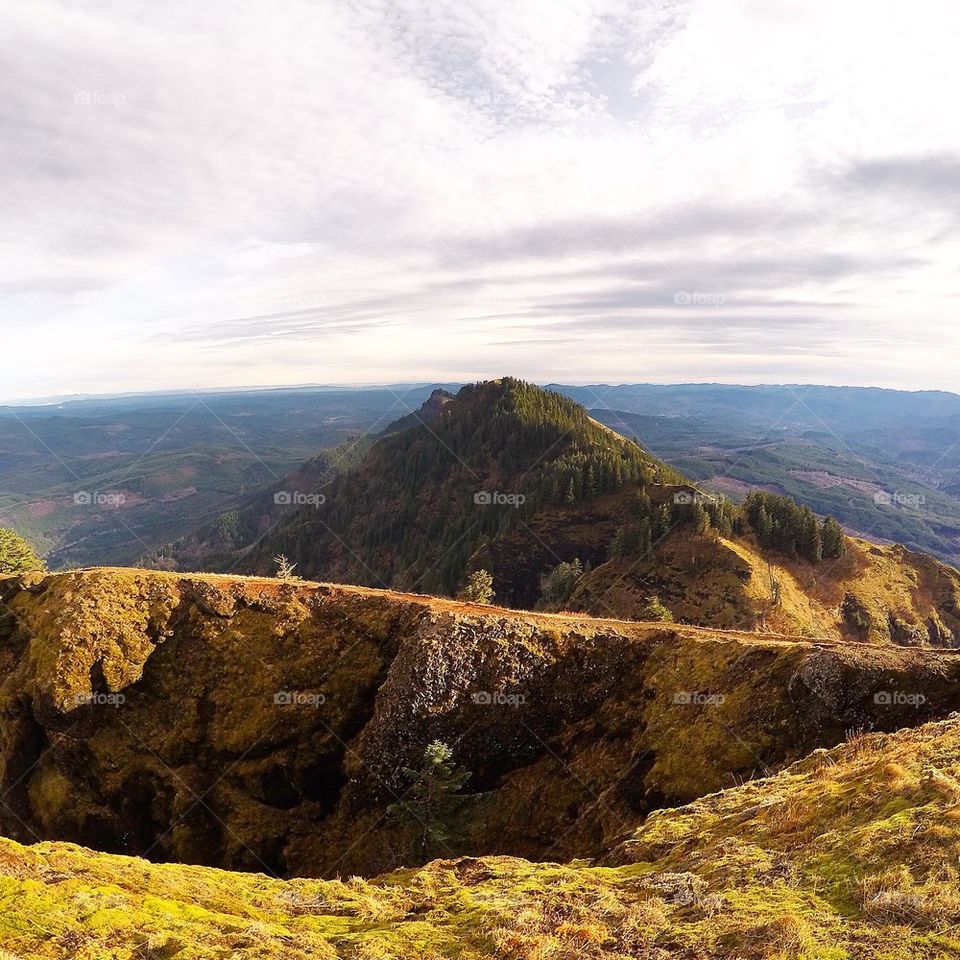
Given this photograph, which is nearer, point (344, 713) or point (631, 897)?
point (631, 897)

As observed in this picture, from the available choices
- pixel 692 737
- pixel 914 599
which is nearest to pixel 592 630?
pixel 692 737

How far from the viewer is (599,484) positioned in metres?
146

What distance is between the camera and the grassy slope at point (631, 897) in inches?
436

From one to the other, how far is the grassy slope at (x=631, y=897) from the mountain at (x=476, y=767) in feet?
0.27

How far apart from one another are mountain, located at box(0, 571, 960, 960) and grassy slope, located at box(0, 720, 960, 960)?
0.27 feet

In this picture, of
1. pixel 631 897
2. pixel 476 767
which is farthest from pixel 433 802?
pixel 631 897

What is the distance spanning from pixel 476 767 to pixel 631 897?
21852mm

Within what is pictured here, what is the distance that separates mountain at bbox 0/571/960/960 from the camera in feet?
40.1

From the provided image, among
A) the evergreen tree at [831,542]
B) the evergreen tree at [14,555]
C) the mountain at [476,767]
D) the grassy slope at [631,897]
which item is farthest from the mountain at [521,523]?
the grassy slope at [631,897]

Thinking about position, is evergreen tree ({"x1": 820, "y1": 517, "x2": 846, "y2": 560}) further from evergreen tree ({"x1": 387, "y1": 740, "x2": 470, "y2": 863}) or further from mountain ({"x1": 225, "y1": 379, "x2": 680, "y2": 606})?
evergreen tree ({"x1": 387, "y1": 740, "x2": 470, "y2": 863})

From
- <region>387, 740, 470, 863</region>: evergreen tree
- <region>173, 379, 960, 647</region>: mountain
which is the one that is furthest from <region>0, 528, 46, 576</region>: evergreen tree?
<region>173, 379, 960, 647</region>: mountain

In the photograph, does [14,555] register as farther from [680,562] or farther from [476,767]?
[680,562]

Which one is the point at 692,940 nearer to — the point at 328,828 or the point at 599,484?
the point at 328,828

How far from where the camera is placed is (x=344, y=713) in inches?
1511
